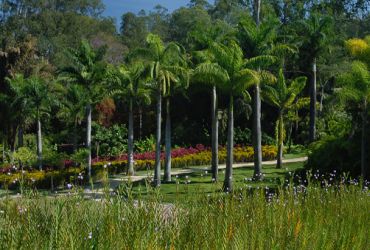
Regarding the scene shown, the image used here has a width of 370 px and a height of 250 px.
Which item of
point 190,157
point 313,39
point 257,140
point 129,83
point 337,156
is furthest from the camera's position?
point 190,157

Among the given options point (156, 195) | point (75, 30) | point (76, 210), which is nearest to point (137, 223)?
point (156, 195)

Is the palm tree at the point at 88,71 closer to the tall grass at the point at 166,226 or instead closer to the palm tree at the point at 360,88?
the palm tree at the point at 360,88

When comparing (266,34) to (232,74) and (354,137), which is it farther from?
(354,137)

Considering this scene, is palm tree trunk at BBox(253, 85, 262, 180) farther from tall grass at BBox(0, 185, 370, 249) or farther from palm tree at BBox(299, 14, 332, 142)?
tall grass at BBox(0, 185, 370, 249)

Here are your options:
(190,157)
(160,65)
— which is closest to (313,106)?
(190,157)

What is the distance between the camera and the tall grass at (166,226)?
2.58 meters

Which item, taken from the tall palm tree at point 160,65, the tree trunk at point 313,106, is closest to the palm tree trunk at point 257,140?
Result: the tall palm tree at point 160,65

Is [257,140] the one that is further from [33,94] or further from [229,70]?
[33,94]

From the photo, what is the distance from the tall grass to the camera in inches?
102

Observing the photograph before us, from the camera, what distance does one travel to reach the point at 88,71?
24.7m

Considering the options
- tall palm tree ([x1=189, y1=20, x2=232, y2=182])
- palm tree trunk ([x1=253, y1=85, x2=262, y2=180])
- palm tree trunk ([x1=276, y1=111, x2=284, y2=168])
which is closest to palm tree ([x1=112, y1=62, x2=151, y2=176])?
tall palm tree ([x1=189, y1=20, x2=232, y2=182])

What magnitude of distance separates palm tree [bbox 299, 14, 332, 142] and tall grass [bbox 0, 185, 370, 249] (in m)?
26.7

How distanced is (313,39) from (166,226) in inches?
1121

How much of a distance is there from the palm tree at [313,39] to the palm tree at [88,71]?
39.3 feet
